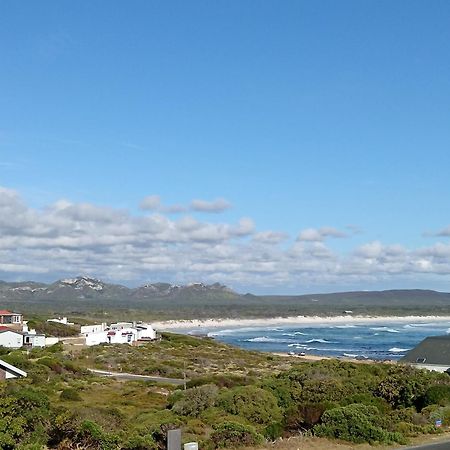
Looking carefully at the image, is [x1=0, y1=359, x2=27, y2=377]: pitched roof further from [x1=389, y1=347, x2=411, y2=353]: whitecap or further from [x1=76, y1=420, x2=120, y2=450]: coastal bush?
[x1=389, y1=347, x2=411, y2=353]: whitecap

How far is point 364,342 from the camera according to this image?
404ft

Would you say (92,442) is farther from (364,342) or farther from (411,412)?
(364,342)

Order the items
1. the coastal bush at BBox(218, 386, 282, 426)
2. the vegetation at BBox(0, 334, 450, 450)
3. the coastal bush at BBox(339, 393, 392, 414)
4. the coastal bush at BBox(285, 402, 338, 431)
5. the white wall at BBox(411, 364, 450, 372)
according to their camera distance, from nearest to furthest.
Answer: the vegetation at BBox(0, 334, 450, 450)
the coastal bush at BBox(285, 402, 338, 431)
the coastal bush at BBox(339, 393, 392, 414)
the coastal bush at BBox(218, 386, 282, 426)
the white wall at BBox(411, 364, 450, 372)

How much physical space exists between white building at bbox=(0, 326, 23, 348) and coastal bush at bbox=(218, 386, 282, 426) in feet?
150

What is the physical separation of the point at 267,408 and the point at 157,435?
791cm

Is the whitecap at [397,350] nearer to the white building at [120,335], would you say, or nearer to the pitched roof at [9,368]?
the white building at [120,335]

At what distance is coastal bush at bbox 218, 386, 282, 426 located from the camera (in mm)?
24406

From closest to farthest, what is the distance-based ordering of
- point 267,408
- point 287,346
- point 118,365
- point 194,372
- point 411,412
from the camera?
point 411,412 < point 267,408 < point 194,372 < point 118,365 < point 287,346

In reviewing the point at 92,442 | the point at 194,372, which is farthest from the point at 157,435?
the point at 194,372

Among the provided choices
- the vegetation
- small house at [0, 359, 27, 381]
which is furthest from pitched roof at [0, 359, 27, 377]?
the vegetation

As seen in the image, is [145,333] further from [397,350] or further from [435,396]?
[435,396]

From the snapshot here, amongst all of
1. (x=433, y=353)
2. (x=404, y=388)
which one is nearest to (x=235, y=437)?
(x=404, y=388)

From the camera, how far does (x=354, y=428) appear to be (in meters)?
18.0

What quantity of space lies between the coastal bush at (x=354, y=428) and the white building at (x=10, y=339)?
2127 inches
